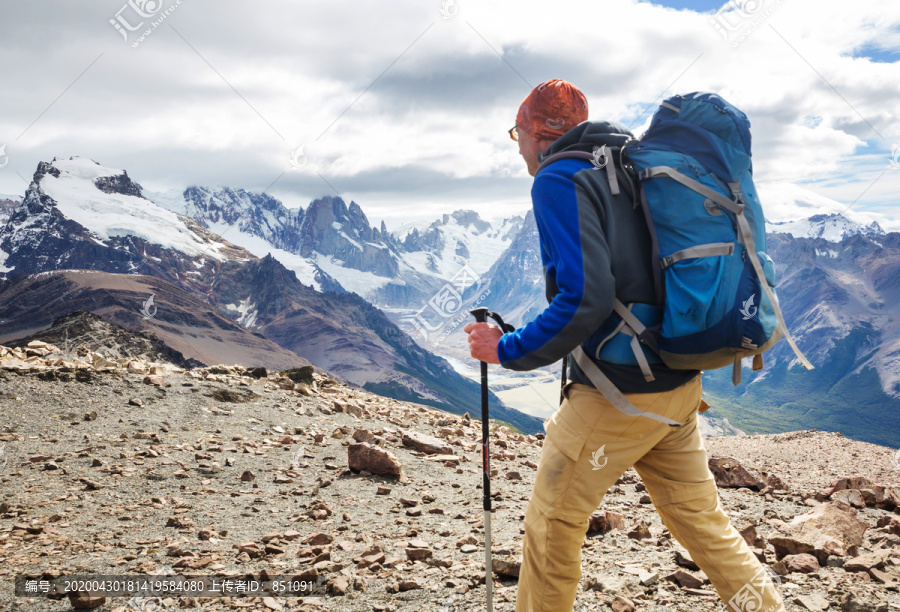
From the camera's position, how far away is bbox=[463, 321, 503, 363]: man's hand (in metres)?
3.45

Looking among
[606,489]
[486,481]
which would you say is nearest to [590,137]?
[606,489]

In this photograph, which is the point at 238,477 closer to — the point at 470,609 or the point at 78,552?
the point at 78,552

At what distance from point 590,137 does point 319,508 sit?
6.29 metres

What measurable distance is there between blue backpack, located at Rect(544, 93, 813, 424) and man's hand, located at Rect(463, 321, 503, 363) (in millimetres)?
578

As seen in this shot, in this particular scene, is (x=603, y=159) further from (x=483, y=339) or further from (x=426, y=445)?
(x=426, y=445)

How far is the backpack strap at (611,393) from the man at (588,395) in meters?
0.03

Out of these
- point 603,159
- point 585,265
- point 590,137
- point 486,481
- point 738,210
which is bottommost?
point 486,481

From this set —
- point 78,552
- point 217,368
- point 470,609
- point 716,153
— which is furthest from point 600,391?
point 217,368

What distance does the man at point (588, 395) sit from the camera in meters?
2.96

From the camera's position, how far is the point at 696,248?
2.93m

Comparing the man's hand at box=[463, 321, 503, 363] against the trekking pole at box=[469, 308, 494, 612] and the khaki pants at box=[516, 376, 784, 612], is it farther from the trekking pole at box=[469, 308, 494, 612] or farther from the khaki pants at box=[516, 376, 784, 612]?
the khaki pants at box=[516, 376, 784, 612]

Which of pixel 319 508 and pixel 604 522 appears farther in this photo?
pixel 319 508

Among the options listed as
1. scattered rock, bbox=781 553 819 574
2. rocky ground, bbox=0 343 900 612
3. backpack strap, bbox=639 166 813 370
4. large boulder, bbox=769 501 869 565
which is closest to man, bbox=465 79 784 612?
backpack strap, bbox=639 166 813 370

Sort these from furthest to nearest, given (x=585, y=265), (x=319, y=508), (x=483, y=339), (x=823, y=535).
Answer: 1. (x=319, y=508)
2. (x=823, y=535)
3. (x=483, y=339)
4. (x=585, y=265)
